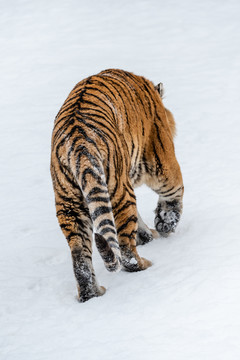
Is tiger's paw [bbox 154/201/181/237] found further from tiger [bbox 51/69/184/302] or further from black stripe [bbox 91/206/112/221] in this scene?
black stripe [bbox 91/206/112/221]

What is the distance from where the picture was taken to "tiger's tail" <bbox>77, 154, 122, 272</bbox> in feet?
14.2

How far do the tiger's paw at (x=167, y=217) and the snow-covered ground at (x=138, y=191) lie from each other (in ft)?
0.38

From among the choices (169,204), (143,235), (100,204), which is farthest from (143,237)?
(100,204)

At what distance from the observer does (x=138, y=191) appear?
24.3 feet

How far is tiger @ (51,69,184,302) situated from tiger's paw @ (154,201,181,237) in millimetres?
413

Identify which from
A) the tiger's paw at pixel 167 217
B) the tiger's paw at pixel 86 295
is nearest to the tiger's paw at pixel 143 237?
the tiger's paw at pixel 167 217

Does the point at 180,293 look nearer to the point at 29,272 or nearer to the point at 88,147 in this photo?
the point at 88,147

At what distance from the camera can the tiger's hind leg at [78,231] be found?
4.66m

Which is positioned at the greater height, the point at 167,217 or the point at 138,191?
the point at 167,217

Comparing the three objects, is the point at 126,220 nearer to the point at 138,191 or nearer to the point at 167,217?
the point at 167,217

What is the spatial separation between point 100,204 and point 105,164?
36 centimetres

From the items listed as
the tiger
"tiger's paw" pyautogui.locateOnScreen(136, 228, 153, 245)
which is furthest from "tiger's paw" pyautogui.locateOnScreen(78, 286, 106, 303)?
"tiger's paw" pyautogui.locateOnScreen(136, 228, 153, 245)

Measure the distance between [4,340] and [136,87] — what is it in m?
2.26

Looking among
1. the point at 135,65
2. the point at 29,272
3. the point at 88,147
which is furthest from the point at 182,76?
the point at 88,147
